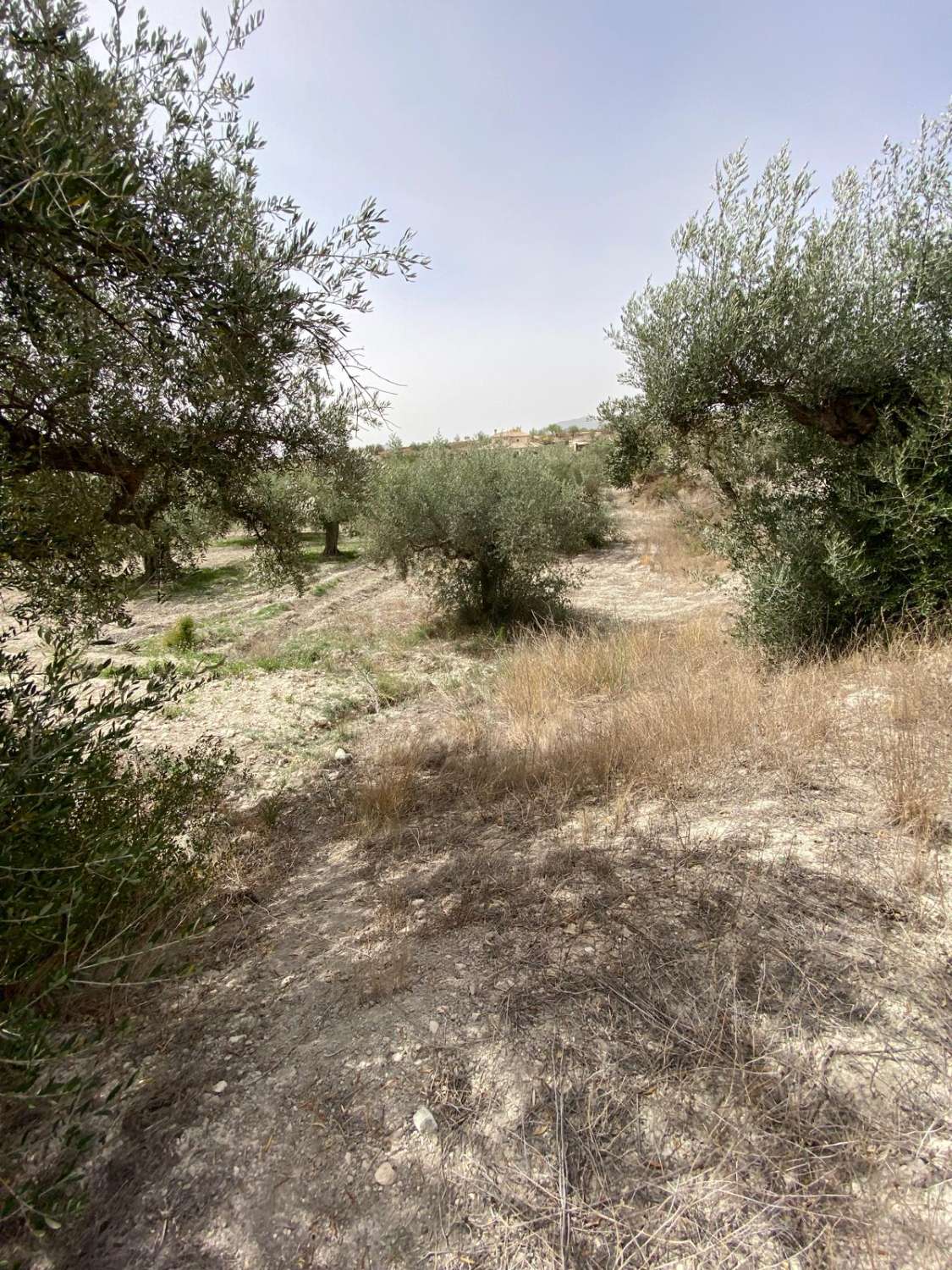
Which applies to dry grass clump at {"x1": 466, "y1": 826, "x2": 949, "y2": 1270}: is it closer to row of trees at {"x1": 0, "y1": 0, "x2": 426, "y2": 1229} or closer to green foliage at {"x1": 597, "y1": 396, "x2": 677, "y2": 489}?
row of trees at {"x1": 0, "y1": 0, "x2": 426, "y2": 1229}

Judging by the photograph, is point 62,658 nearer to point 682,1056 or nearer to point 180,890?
point 180,890

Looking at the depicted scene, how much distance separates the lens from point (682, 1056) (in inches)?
72.8

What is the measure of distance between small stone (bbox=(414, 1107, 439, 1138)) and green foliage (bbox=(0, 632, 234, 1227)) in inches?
36.7

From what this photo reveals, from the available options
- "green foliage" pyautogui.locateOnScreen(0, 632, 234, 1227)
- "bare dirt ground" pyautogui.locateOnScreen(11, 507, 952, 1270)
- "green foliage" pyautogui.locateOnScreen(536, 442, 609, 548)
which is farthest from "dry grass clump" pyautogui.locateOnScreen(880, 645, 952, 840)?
"green foliage" pyautogui.locateOnScreen(536, 442, 609, 548)

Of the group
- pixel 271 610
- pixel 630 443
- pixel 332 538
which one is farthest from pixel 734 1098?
pixel 332 538

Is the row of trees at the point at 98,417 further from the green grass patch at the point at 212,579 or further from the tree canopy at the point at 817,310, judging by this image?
the green grass patch at the point at 212,579

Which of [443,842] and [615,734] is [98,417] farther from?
[615,734]

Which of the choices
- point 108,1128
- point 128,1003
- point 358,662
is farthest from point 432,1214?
point 358,662

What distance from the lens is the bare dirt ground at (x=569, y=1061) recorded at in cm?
147

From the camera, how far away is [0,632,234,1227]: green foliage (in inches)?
59.8

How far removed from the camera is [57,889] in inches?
74.0

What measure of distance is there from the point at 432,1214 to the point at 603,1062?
661 millimetres

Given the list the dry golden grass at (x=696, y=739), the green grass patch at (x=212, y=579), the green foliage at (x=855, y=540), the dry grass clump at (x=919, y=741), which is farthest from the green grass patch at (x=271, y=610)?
the dry grass clump at (x=919, y=741)

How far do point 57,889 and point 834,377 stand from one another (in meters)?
7.38
